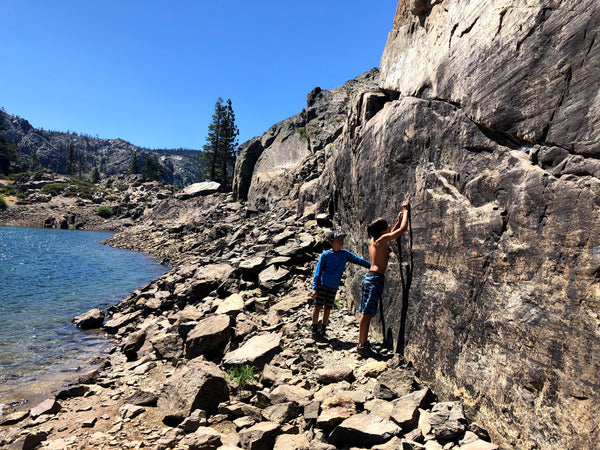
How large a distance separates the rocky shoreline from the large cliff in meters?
0.64

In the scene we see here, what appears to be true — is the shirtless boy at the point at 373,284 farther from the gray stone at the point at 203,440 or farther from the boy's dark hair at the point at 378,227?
the gray stone at the point at 203,440

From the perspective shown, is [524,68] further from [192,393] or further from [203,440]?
[192,393]

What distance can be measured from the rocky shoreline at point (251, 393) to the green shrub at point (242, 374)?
0.02 metres

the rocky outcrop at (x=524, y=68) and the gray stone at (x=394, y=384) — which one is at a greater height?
the rocky outcrop at (x=524, y=68)

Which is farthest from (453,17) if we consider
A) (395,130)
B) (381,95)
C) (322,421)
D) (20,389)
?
(20,389)

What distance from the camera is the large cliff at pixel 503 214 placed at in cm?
341

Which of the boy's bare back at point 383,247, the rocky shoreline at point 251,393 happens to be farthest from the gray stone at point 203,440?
the boy's bare back at point 383,247

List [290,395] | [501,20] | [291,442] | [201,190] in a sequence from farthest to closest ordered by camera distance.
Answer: [201,190] → [290,395] → [501,20] → [291,442]

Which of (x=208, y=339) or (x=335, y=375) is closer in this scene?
(x=335, y=375)

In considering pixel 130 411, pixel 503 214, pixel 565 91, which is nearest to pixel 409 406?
pixel 503 214

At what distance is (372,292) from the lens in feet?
21.5

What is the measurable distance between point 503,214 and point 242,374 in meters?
5.05

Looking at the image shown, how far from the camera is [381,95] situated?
358 inches

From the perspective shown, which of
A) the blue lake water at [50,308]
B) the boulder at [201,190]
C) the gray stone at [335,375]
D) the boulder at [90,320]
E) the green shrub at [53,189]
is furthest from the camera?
the green shrub at [53,189]
